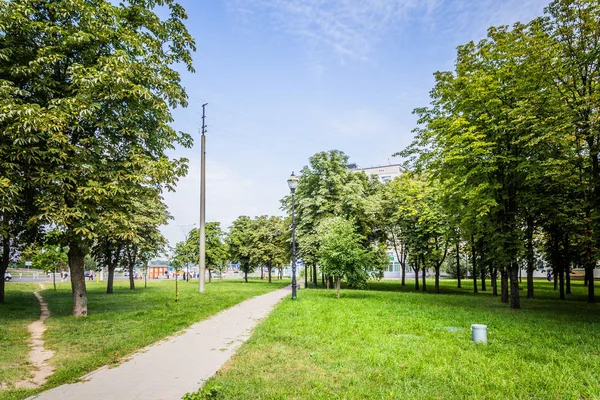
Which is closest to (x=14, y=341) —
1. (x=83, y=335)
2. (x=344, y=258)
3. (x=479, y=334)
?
(x=83, y=335)

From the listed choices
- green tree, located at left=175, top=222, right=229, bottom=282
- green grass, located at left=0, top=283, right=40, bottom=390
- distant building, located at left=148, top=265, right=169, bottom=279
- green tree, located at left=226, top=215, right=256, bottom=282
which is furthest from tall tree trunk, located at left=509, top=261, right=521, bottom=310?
distant building, located at left=148, top=265, right=169, bottom=279

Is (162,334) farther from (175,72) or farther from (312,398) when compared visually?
(175,72)

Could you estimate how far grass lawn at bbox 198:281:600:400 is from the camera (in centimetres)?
527

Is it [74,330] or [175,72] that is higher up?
[175,72]

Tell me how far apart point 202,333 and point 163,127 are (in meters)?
7.65

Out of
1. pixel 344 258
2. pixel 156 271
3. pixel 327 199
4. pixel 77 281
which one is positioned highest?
pixel 327 199

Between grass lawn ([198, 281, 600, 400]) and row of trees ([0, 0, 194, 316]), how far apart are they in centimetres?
654

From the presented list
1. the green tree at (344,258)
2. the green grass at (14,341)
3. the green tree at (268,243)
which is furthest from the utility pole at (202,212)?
the green tree at (268,243)

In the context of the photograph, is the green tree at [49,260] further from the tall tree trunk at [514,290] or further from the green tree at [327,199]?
the tall tree trunk at [514,290]

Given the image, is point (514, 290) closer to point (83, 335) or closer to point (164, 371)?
point (164, 371)

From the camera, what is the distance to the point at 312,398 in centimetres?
502

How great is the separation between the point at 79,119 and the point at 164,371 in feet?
29.9

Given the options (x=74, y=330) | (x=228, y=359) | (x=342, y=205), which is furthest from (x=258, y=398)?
(x=342, y=205)

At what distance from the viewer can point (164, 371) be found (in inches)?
245
